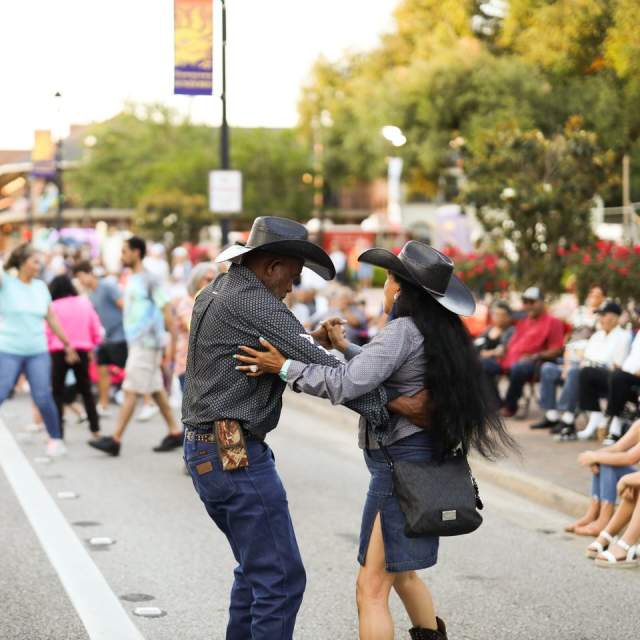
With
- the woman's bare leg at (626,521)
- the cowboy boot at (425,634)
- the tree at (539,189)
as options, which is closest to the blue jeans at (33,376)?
the woman's bare leg at (626,521)

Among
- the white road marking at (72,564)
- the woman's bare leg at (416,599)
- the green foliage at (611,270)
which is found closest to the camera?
the woman's bare leg at (416,599)

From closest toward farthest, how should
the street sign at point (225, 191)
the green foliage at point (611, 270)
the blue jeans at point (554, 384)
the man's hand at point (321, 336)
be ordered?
the man's hand at point (321, 336), the blue jeans at point (554, 384), the green foliage at point (611, 270), the street sign at point (225, 191)

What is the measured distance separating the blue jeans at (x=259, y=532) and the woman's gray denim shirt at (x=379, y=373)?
321mm

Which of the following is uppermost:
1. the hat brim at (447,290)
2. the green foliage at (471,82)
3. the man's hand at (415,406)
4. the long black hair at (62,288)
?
the green foliage at (471,82)

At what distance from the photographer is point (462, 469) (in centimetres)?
476

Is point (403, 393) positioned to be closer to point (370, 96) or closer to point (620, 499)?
point (620, 499)

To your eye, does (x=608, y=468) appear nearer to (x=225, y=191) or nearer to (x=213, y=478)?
(x=213, y=478)

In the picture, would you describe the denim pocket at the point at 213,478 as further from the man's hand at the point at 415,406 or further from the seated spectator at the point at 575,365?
Result: the seated spectator at the point at 575,365

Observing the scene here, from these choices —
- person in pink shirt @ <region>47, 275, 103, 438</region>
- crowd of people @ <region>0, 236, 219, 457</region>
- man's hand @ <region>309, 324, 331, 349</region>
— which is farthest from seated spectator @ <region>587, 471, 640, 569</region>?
person in pink shirt @ <region>47, 275, 103, 438</region>

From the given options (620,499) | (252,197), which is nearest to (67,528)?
(620,499)

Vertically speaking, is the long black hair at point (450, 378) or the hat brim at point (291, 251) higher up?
the hat brim at point (291, 251)

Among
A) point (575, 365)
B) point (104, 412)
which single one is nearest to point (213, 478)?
point (575, 365)

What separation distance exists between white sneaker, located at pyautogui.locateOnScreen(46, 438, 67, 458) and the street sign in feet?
34.1

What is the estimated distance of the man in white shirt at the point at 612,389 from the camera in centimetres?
1044
